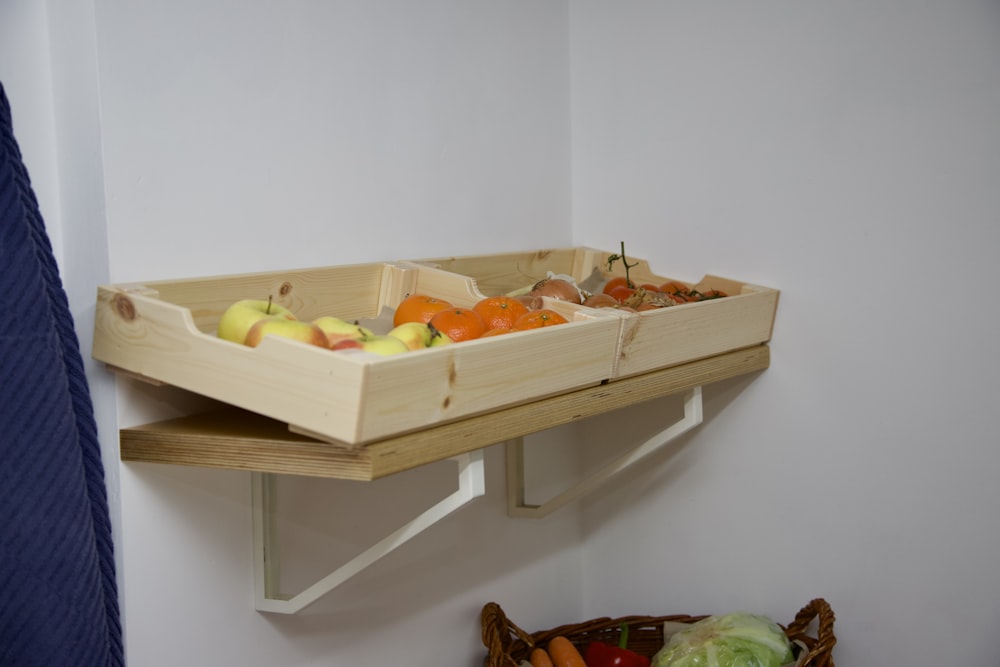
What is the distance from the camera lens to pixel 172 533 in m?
1.19

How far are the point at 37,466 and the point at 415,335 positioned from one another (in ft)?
1.37

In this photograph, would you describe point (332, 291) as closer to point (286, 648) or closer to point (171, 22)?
point (171, 22)

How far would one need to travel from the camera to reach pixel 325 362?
905 millimetres

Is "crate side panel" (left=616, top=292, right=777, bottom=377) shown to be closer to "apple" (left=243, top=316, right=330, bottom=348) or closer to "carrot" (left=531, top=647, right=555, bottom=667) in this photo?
"apple" (left=243, top=316, right=330, bottom=348)

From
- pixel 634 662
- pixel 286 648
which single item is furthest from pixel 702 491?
pixel 286 648

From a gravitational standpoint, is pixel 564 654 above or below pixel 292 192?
below

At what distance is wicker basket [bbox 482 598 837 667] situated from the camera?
4.90 feet

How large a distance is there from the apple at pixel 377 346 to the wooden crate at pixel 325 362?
4cm

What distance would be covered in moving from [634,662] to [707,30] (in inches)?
42.7

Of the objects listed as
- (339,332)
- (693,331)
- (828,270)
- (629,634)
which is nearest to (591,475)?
(629,634)

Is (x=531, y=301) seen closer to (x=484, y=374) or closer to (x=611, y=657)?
(x=484, y=374)

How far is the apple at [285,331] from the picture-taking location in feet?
3.23

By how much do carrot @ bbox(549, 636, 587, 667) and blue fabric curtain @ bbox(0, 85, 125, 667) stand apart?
0.81m

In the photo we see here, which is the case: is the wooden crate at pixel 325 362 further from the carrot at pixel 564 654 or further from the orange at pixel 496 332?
the carrot at pixel 564 654
